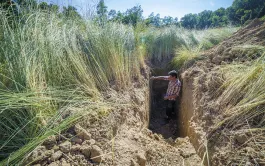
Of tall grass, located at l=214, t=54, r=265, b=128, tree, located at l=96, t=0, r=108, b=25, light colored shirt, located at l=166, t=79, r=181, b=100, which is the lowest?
light colored shirt, located at l=166, t=79, r=181, b=100

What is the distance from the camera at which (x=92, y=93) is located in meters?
1.95

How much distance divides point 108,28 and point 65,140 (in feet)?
7.17

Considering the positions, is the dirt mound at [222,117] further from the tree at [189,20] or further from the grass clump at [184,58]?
the tree at [189,20]

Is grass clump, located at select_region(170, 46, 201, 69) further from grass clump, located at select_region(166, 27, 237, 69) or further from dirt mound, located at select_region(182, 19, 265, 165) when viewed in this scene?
dirt mound, located at select_region(182, 19, 265, 165)

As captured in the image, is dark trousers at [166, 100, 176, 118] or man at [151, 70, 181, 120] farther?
dark trousers at [166, 100, 176, 118]

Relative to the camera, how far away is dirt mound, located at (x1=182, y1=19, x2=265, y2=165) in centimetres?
140

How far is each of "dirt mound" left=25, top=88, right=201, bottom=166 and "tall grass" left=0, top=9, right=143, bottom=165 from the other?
0.37 ft

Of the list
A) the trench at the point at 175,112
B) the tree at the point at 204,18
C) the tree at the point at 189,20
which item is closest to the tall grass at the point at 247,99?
the trench at the point at 175,112

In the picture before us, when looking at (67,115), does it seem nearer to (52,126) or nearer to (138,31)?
(52,126)

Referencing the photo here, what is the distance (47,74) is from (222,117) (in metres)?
2.19

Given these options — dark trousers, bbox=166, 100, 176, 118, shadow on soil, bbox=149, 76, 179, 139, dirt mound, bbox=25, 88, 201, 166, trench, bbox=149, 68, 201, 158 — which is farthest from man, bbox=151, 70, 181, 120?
dirt mound, bbox=25, 88, 201, 166

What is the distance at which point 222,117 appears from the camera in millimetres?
1879

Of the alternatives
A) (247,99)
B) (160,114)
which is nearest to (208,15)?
(160,114)

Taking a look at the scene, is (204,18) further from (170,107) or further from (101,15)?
(101,15)
